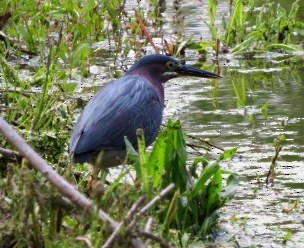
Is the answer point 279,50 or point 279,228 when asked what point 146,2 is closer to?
point 279,50

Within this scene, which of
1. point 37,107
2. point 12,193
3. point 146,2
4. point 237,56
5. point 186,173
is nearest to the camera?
point 12,193

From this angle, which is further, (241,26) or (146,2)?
(146,2)

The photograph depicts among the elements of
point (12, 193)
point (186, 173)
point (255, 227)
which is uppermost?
point (12, 193)

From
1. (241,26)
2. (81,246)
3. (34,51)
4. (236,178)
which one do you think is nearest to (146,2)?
(241,26)

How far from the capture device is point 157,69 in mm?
5625

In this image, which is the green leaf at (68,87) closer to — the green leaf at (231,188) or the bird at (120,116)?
the bird at (120,116)

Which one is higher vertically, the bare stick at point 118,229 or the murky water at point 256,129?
the bare stick at point 118,229

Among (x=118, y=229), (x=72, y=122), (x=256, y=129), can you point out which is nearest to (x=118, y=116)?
(x=72, y=122)

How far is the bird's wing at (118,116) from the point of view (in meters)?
4.75

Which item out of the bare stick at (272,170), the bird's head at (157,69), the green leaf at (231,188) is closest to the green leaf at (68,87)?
the bird's head at (157,69)

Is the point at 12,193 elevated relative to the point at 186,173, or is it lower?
elevated

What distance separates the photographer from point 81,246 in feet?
10.4

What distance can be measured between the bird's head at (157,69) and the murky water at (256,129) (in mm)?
506

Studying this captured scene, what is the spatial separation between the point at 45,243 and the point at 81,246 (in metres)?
0.13
